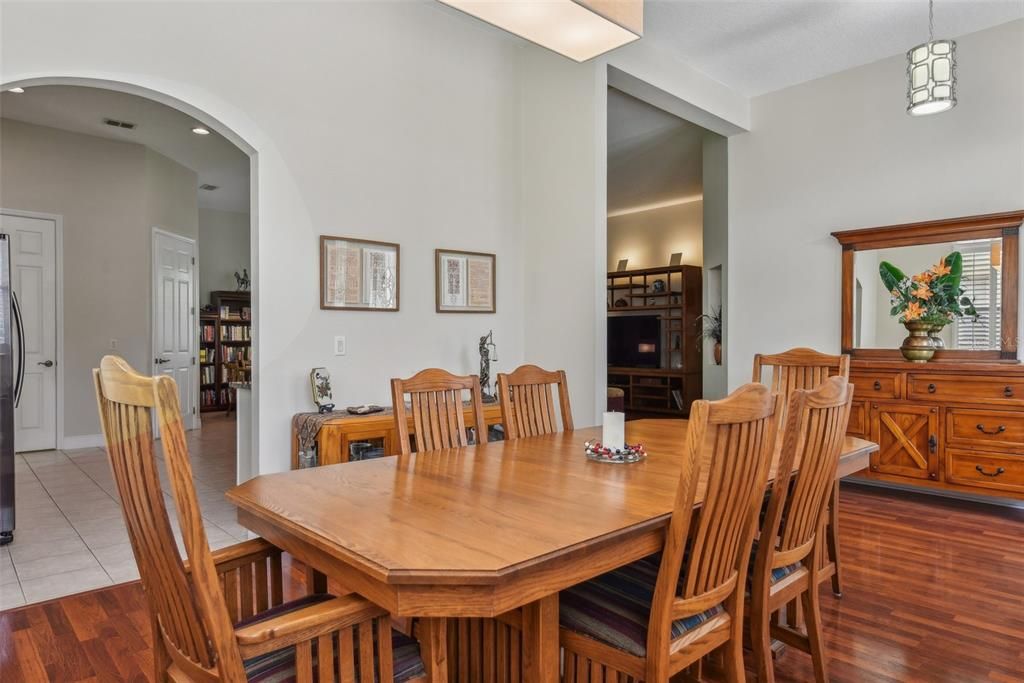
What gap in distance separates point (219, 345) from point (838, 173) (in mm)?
8281

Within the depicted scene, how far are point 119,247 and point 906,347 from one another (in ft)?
23.5

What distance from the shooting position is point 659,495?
5.29 feet

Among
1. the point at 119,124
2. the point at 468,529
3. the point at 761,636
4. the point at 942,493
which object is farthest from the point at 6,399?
the point at 942,493

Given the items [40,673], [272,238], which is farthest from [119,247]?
[40,673]

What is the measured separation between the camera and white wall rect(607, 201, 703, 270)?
9.00 m

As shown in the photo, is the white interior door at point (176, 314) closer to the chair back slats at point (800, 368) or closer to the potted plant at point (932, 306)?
the chair back slats at point (800, 368)

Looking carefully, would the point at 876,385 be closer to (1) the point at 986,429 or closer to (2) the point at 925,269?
(1) the point at 986,429

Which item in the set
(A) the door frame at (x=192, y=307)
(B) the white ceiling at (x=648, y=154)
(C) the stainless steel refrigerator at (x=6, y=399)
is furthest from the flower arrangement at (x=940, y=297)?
(A) the door frame at (x=192, y=307)

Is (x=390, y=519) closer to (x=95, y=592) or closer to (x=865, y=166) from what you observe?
(x=95, y=592)

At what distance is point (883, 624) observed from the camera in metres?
2.41

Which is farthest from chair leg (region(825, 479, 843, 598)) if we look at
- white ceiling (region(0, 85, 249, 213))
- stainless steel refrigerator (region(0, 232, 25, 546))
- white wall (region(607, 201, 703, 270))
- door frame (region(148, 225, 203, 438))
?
white wall (region(607, 201, 703, 270))

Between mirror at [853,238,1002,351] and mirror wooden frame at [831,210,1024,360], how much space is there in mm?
30

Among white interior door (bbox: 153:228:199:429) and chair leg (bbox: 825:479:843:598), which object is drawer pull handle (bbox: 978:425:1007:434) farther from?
white interior door (bbox: 153:228:199:429)

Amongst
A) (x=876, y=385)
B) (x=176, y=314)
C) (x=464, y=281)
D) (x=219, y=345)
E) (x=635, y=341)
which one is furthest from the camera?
(x=219, y=345)
